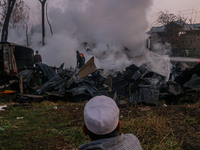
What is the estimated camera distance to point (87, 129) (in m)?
1.36

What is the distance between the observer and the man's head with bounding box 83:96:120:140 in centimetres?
124

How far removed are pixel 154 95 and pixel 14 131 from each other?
5.02 metres

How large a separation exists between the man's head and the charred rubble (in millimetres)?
6317

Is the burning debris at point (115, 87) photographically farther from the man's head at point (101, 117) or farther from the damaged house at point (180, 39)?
the damaged house at point (180, 39)

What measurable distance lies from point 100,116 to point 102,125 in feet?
0.21

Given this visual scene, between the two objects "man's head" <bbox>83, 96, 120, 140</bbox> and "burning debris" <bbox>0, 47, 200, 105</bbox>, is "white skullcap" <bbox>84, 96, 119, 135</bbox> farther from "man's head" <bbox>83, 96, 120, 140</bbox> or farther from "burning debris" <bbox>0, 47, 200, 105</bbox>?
"burning debris" <bbox>0, 47, 200, 105</bbox>

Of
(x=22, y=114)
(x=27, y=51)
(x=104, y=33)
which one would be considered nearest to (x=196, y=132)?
(x=22, y=114)

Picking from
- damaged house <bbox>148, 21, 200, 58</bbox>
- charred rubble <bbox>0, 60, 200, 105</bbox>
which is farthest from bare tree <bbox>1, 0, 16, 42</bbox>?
damaged house <bbox>148, 21, 200, 58</bbox>

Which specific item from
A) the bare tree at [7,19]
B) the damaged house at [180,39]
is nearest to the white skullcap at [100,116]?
the bare tree at [7,19]

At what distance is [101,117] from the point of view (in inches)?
48.6

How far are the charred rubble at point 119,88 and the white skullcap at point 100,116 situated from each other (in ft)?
20.8

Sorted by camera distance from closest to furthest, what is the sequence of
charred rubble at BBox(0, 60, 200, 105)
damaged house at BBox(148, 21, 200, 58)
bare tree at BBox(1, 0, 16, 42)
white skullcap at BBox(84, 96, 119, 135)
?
white skullcap at BBox(84, 96, 119, 135), charred rubble at BBox(0, 60, 200, 105), bare tree at BBox(1, 0, 16, 42), damaged house at BBox(148, 21, 200, 58)

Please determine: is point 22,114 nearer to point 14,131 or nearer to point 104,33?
point 14,131

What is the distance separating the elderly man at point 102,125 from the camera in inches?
49.0
